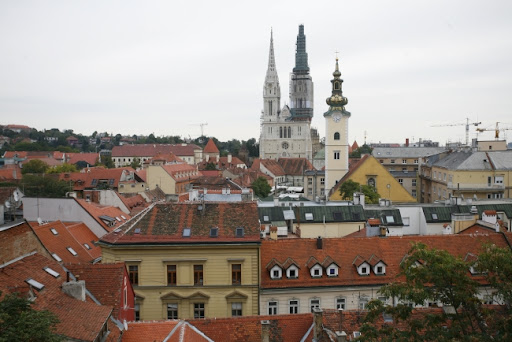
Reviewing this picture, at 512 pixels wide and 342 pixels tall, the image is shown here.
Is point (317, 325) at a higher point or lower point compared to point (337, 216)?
lower

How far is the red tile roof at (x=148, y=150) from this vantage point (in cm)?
17488

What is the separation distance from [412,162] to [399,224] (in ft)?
221

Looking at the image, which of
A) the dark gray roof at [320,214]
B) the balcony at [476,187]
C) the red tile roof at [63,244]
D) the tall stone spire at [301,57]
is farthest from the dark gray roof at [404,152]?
the tall stone spire at [301,57]

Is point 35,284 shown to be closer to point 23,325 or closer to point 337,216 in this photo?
point 23,325

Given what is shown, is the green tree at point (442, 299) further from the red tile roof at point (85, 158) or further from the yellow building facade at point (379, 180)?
the red tile roof at point (85, 158)

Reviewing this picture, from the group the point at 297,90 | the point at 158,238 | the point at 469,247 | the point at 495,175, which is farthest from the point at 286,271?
the point at 297,90

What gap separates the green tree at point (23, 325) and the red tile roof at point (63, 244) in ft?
65.2

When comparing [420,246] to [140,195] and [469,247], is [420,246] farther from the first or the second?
[140,195]

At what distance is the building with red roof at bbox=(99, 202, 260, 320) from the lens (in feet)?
103

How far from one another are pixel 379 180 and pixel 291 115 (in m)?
123

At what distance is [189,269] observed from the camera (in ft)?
104

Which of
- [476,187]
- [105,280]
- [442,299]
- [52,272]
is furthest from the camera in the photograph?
[476,187]

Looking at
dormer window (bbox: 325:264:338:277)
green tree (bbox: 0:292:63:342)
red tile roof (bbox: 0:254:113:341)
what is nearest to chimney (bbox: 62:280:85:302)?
red tile roof (bbox: 0:254:113:341)

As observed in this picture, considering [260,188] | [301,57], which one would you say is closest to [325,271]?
[260,188]
